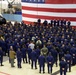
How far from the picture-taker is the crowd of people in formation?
16.5 meters

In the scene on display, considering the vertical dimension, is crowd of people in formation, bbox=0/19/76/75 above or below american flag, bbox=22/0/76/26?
below

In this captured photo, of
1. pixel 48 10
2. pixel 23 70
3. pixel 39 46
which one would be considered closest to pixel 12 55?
pixel 23 70

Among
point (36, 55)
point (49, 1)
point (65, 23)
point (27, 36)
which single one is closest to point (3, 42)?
point (27, 36)

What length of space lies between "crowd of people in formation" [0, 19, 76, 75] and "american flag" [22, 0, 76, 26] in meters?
4.44

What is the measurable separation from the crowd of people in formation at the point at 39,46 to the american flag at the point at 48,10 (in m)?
4.44

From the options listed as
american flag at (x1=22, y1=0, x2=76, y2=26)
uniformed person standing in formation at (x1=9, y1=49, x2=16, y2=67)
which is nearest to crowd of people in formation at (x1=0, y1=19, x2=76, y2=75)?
uniformed person standing in formation at (x1=9, y1=49, x2=16, y2=67)

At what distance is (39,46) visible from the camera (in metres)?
20.0

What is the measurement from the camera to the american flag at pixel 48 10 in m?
27.5

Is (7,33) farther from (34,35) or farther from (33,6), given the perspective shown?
(33,6)

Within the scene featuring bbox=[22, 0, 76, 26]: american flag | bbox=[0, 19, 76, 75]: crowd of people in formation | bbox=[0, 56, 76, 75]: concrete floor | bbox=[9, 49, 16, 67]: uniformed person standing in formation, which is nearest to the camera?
bbox=[0, 19, 76, 75]: crowd of people in formation

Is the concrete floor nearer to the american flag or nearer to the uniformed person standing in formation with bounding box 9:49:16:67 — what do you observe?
the uniformed person standing in formation with bounding box 9:49:16:67

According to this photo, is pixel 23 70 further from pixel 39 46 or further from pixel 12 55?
pixel 39 46

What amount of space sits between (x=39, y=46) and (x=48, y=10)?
9.83 metres

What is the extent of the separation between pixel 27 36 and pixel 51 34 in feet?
6.49
